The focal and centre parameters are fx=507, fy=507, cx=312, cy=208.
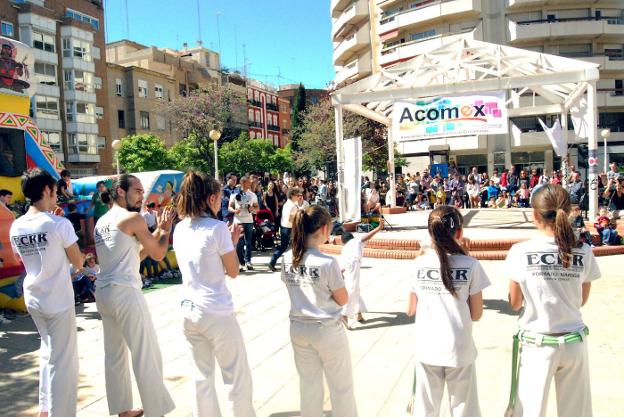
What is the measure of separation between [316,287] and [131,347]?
148cm

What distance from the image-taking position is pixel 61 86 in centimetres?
4009

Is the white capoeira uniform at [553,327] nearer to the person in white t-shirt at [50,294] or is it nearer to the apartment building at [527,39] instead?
the person in white t-shirt at [50,294]

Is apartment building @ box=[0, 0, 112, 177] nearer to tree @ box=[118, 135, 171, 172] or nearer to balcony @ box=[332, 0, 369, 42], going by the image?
tree @ box=[118, 135, 171, 172]

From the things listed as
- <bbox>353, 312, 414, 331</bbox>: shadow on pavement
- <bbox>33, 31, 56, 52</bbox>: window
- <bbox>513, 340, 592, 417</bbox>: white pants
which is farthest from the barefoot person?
<bbox>33, 31, 56, 52</bbox>: window

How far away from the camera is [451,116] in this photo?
42.6ft

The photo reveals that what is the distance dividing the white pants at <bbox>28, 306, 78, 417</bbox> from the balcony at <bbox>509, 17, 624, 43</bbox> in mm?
39358

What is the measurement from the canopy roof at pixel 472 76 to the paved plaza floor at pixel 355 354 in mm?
5675

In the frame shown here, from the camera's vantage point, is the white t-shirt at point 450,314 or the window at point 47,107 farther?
the window at point 47,107

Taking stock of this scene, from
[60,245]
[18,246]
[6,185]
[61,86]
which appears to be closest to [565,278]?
[60,245]

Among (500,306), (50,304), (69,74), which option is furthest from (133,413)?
(69,74)

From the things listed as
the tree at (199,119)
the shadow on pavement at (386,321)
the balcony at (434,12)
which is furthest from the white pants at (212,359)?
the balcony at (434,12)

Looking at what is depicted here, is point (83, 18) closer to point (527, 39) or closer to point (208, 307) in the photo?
point (527, 39)

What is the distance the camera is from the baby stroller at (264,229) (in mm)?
12711

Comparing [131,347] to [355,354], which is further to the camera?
[355,354]
